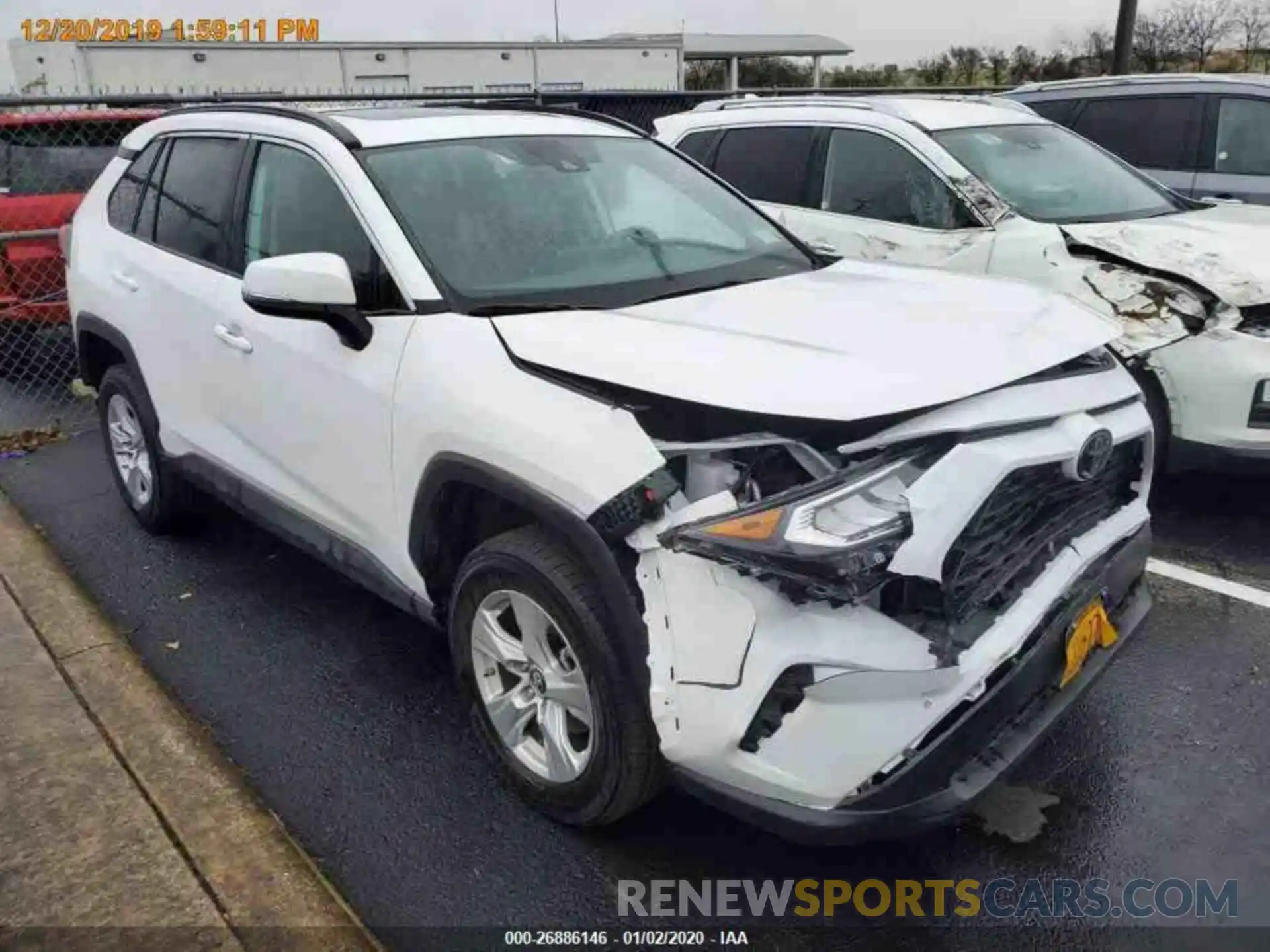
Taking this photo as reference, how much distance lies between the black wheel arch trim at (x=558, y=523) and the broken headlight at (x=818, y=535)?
187 mm

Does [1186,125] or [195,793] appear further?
[1186,125]

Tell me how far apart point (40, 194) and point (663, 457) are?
723 centimetres

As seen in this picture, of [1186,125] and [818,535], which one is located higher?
[1186,125]

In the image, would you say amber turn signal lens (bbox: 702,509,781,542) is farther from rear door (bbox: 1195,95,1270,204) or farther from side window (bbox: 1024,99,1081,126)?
side window (bbox: 1024,99,1081,126)

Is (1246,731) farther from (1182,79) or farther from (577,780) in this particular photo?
(1182,79)

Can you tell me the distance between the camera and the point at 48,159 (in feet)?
25.5

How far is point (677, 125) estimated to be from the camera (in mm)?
6582

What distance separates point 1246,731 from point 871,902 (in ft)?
4.63

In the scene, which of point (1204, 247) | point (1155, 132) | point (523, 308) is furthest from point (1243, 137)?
point (523, 308)

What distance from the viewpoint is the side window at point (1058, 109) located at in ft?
25.8

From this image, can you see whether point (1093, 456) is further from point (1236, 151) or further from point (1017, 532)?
point (1236, 151)

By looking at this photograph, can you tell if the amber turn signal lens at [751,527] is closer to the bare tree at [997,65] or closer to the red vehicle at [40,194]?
the red vehicle at [40,194]

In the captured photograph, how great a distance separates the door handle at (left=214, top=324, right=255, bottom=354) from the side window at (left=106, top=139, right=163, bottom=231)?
3.89ft

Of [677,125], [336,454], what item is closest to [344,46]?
[677,125]
